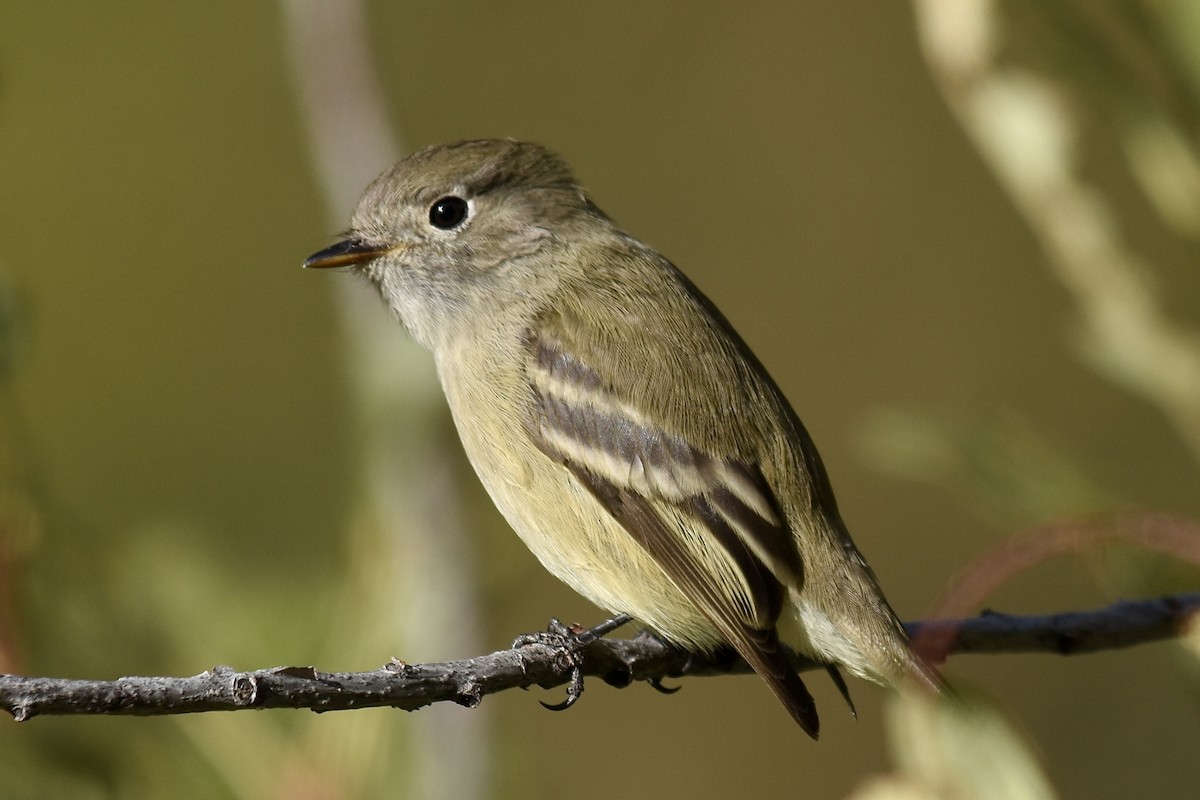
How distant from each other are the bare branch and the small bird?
92 millimetres

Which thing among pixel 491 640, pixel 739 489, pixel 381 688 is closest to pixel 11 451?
pixel 381 688

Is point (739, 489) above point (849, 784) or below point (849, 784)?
above

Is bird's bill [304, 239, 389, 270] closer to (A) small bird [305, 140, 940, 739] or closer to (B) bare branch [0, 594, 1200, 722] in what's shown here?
(A) small bird [305, 140, 940, 739]

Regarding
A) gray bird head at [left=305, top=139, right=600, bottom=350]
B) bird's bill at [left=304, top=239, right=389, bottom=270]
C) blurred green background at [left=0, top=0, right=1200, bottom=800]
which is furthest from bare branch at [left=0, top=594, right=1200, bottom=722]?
blurred green background at [left=0, top=0, right=1200, bottom=800]

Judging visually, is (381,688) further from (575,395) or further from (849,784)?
(849,784)

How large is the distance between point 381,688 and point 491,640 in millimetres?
862

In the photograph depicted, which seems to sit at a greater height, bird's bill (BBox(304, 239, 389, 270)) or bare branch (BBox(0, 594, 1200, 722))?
bird's bill (BBox(304, 239, 389, 270))

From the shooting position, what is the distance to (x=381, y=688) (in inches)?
60.9

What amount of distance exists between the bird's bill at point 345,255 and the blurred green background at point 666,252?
1084 mm

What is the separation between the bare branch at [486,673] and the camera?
1.28 m

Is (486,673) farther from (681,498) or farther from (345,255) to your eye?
(345,255)

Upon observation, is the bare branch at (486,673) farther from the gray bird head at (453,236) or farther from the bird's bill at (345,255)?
the bird's bill at (345,255)

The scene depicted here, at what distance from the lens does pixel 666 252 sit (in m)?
5.31

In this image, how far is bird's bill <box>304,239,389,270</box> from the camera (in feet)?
9.34
